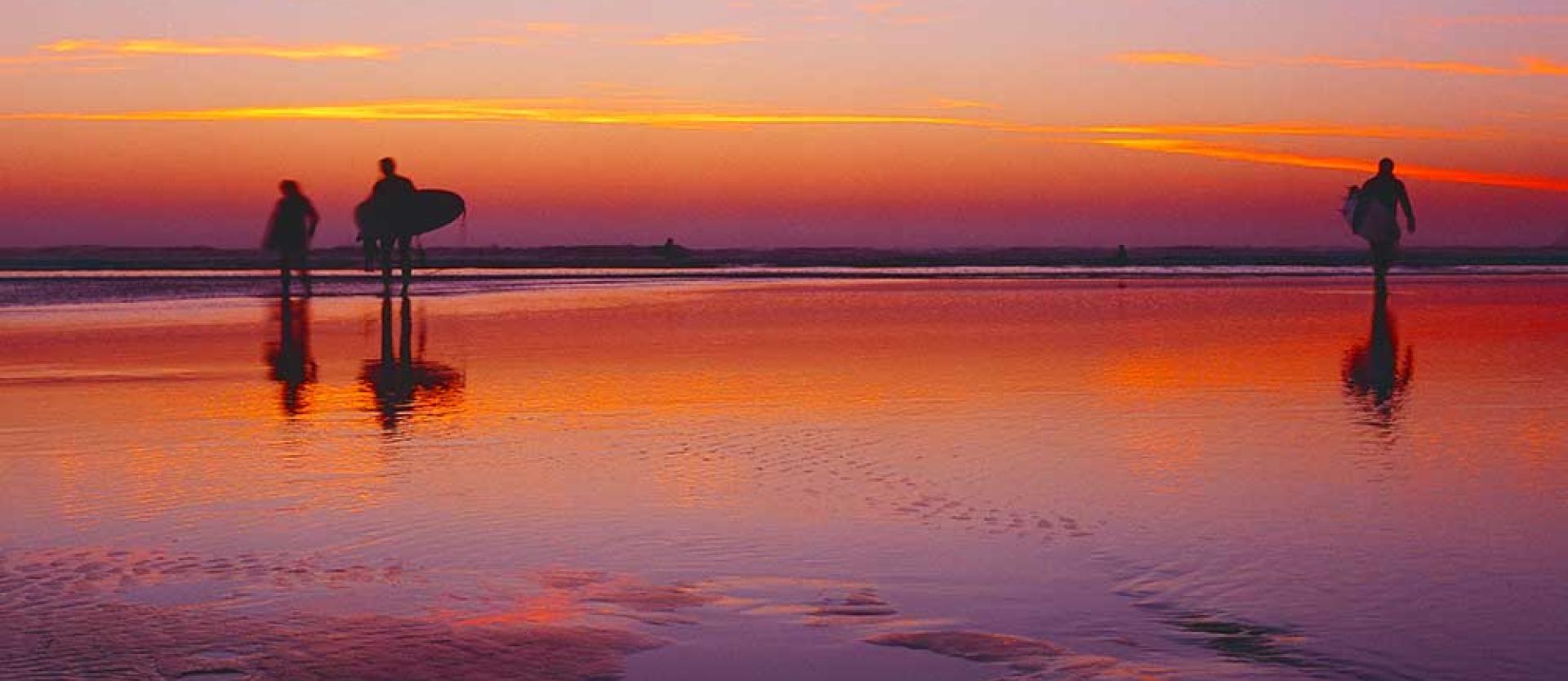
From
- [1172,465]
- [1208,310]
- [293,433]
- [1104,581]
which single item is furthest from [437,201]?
[1104,581]

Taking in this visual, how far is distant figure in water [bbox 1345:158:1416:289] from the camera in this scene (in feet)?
109

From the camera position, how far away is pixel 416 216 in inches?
1412

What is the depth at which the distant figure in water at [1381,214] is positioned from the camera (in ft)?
109

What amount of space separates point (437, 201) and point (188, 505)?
3000 cm

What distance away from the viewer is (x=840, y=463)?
352 inches

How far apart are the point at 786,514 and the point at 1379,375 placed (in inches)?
301

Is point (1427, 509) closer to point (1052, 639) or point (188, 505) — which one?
point (1052, 639)

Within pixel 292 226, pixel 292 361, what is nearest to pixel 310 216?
pixel 292 226

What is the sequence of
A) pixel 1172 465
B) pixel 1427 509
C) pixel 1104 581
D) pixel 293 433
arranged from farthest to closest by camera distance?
pixel 293 433, pixel 1172 465, pixel 1427 509, pixel 1104 581

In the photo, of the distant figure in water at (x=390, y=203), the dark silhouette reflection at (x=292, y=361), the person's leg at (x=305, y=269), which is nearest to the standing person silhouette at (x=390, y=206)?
the distant figure in water at (x=390, y=203)

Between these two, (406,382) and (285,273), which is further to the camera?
(285,273)

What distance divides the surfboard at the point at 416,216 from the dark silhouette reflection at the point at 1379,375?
17.5m

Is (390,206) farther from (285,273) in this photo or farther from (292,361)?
(292,361)

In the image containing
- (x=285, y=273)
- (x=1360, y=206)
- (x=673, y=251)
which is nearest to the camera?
(x=285, y=273)
